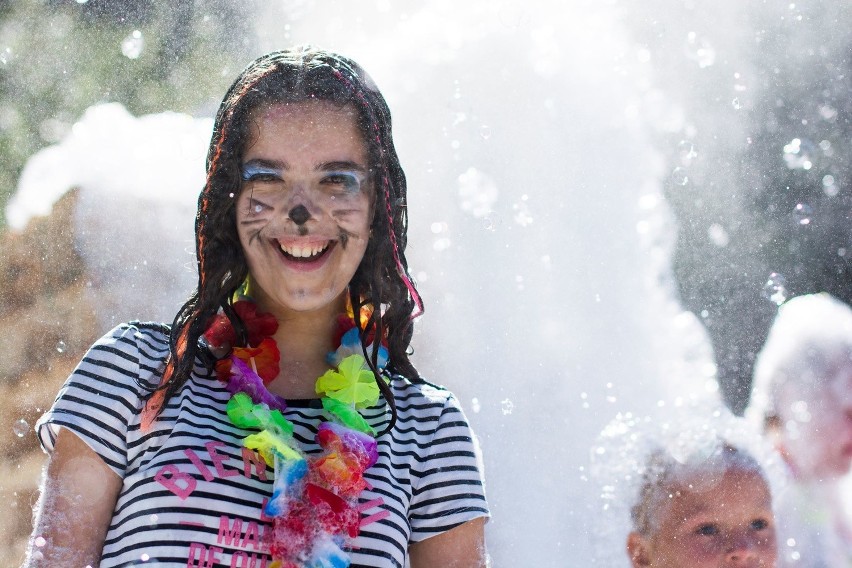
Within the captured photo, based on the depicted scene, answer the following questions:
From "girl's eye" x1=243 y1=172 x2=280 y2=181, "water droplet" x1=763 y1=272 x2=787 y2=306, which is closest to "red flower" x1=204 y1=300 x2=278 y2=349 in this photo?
"girl's eye" x1=243 y1=172 x2=280 y2=181

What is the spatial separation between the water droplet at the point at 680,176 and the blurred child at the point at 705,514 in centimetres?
318

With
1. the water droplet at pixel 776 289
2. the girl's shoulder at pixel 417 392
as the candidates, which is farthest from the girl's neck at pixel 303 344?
the water droplet at pixel 776 289

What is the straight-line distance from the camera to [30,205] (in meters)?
4.31

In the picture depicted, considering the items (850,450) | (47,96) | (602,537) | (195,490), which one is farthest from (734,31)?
(195,490)

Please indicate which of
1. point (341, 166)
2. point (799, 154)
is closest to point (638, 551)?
point (341, 166)

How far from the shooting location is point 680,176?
5.89 metres

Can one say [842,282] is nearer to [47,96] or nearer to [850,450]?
[850,450]

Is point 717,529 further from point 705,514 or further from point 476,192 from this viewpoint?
point 476,192

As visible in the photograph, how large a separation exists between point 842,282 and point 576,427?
275cm

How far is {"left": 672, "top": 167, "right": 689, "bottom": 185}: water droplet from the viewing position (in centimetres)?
579

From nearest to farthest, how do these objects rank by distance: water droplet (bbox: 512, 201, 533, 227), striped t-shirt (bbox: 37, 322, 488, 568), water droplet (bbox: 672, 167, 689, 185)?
striped t-shirt (bbox: 37, 322, 488, 568)
water droplet (bbox: 512, 201, 533, 227)
water droplet (bbox: 672, 167, 689, 185)

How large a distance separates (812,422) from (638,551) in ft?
3.97

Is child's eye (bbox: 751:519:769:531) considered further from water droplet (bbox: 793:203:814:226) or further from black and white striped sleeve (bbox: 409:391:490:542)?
water droplet (bbox: 793:203:814:226)

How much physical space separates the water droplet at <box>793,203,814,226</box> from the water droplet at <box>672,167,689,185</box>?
0.66 m
